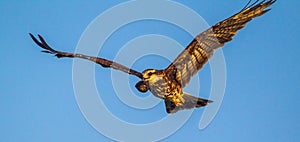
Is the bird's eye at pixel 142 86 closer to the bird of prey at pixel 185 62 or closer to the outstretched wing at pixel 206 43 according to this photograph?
the bird of prey at pixel 185 62

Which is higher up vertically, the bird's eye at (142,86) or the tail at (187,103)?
the bird's eye at (142,86)

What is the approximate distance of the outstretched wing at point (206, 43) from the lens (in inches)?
198

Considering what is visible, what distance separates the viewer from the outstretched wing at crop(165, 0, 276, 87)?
16.5 feet

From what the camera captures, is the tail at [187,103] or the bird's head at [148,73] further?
the tail at [187,103]

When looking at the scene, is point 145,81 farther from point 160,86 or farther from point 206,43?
point 206,43

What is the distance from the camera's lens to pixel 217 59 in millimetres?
5426

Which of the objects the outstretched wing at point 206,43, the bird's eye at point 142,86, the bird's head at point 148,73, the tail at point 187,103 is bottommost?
the tail at point 187,103

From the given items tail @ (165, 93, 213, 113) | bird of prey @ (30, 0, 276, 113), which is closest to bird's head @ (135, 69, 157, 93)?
bird of prey @ (30, 0, 276, 113)

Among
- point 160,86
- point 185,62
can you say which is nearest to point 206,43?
point 185,62

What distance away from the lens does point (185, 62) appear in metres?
5.10

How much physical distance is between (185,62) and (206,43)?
0.28 meters

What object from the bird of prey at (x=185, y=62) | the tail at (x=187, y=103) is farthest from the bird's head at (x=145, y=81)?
the tail at (x=187, y=103)

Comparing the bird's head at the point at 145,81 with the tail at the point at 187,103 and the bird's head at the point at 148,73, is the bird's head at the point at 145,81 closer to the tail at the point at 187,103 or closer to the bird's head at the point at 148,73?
the bird's head at the point at 148,73

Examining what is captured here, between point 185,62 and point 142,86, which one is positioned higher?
point 185,62
